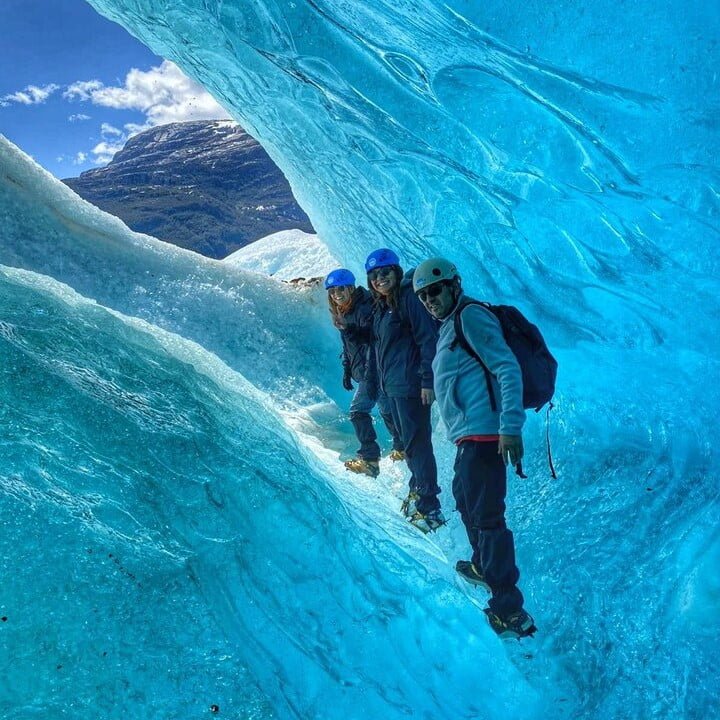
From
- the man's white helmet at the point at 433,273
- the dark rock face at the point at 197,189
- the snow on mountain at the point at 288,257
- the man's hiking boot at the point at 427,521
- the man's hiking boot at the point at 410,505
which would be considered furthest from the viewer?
the dark rock face at the point at 197,189

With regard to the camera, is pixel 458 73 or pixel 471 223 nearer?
pixel 458 73

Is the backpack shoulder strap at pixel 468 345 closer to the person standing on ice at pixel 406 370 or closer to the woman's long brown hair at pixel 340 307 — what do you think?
the person standing on ice at pixel 406 370

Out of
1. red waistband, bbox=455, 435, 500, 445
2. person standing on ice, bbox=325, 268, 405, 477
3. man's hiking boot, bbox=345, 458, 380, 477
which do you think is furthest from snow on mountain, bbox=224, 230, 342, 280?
red waistband, bbox=455, 435, 500, 445

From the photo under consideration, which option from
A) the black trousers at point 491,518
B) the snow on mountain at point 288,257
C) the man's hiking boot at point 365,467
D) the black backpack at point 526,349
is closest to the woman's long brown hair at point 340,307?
the man's hiking boot at point 365,467

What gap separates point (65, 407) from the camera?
9.17 feet

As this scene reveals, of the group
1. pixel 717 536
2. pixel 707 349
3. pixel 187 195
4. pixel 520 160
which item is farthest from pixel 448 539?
pixel 187 195

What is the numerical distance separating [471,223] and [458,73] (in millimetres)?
1261

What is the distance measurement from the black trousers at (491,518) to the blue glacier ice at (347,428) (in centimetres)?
37

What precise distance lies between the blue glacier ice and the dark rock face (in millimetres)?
68688

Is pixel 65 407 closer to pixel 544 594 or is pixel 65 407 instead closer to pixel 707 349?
pixel 544 594

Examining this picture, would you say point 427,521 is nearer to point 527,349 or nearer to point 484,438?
point 484,438

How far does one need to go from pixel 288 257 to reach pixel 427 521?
388 inches

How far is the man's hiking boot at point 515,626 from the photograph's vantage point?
9.75 ft

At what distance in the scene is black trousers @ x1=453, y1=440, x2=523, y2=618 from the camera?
2.98 metres
